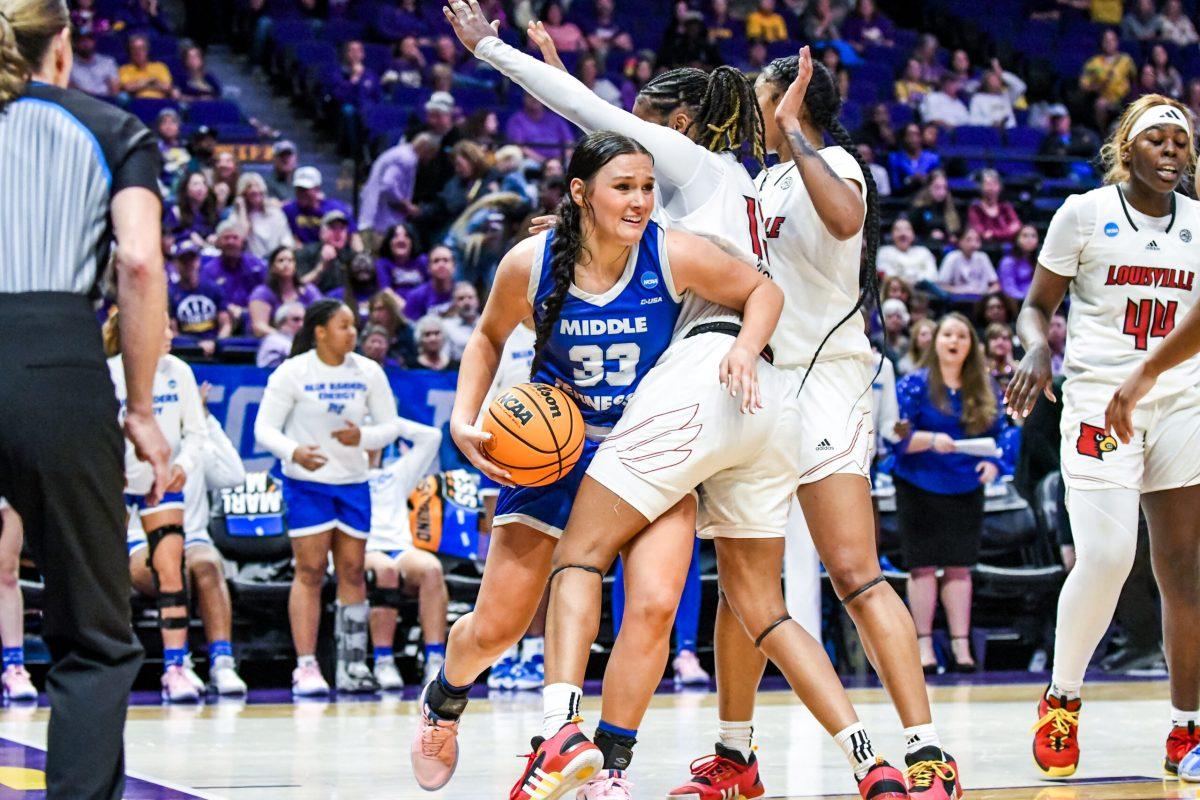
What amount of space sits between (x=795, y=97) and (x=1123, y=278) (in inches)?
58.8

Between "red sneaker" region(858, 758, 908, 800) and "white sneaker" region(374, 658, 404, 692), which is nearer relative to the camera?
"red sneaker" region(858, 758, 908, 800)

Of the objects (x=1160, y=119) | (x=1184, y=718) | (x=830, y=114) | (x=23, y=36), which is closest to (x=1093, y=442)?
(x=1184, y=718)

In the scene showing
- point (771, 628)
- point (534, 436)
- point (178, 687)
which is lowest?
point (178, 687)

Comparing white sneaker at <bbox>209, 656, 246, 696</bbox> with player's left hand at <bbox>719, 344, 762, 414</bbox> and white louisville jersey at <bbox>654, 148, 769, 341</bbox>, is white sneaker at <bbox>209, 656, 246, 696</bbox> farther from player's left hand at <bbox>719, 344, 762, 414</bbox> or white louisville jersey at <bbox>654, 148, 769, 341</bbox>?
player's left hand at <bbox>719, 344, 762, 414</bbox>

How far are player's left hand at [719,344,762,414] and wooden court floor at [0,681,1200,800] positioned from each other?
1.32 meters

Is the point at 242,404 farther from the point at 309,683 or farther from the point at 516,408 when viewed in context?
the point at 516,408

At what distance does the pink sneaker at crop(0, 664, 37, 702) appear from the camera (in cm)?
761

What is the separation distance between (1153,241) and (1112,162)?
0.48 m

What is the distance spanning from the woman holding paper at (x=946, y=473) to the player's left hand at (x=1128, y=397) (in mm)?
4470

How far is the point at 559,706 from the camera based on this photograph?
12.6 feet

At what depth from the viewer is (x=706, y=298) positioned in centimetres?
425

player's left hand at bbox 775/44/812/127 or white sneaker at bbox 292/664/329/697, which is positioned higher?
player's left hand at bbox 775/44/812/127

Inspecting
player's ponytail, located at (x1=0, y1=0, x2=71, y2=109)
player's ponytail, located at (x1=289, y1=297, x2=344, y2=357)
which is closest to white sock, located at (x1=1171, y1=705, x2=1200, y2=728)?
player's ponytail, located at (x1=0, y1=0, x2=71, y2=109)

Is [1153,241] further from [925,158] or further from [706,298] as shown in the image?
[925,158]
